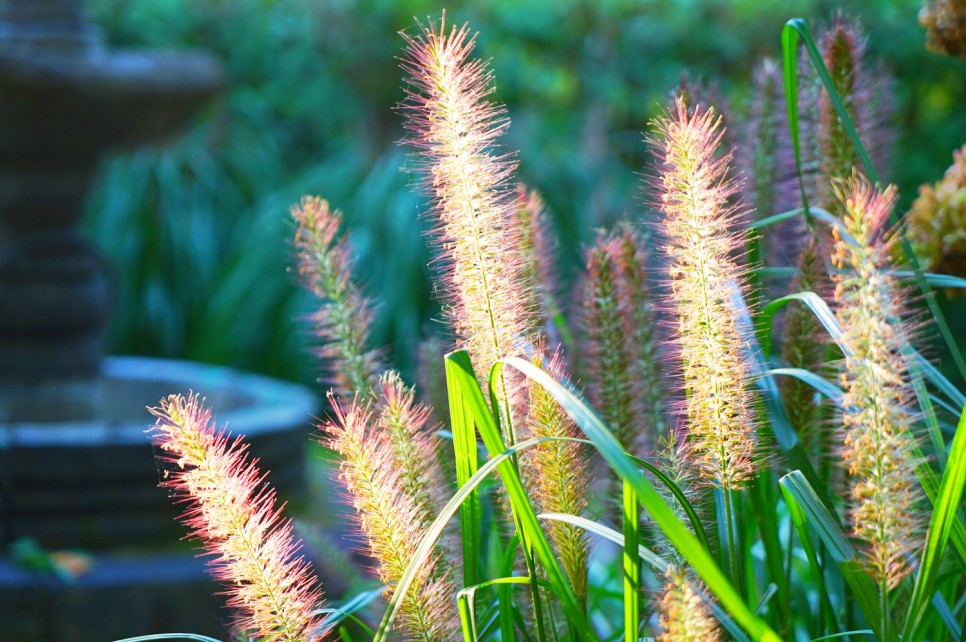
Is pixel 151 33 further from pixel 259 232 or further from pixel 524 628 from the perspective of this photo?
pixel 524 628

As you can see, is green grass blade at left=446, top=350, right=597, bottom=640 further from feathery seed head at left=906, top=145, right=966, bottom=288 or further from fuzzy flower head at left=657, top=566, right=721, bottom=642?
feathery seed head at left=906, top=145, right=966, bottom=288

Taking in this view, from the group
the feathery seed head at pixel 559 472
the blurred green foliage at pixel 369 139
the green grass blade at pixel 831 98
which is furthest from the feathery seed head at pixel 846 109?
the blurred green foliage at pixel 369 139

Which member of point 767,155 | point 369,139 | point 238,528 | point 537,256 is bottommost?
point 238,528

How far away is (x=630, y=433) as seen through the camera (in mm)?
905

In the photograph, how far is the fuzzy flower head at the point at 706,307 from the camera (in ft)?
2.12

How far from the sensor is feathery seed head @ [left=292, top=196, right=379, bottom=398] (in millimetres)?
881

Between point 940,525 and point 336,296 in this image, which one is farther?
point 336,296

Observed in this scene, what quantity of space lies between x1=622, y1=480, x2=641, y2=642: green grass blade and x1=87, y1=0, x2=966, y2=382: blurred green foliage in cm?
374

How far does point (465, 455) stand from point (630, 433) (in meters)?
0.25

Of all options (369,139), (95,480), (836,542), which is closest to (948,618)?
(836,542)

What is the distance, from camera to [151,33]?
6.02 metres

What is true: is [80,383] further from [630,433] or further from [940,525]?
[940,525]

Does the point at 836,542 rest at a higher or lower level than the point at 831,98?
lower

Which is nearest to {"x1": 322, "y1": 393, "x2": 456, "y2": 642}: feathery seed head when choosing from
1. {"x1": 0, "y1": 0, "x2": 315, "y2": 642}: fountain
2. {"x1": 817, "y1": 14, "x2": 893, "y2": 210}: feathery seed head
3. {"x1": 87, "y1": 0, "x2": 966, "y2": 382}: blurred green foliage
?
{"x1": 817, "y1": 14, "x2": 893, "y2": 210}: feathery seed head
